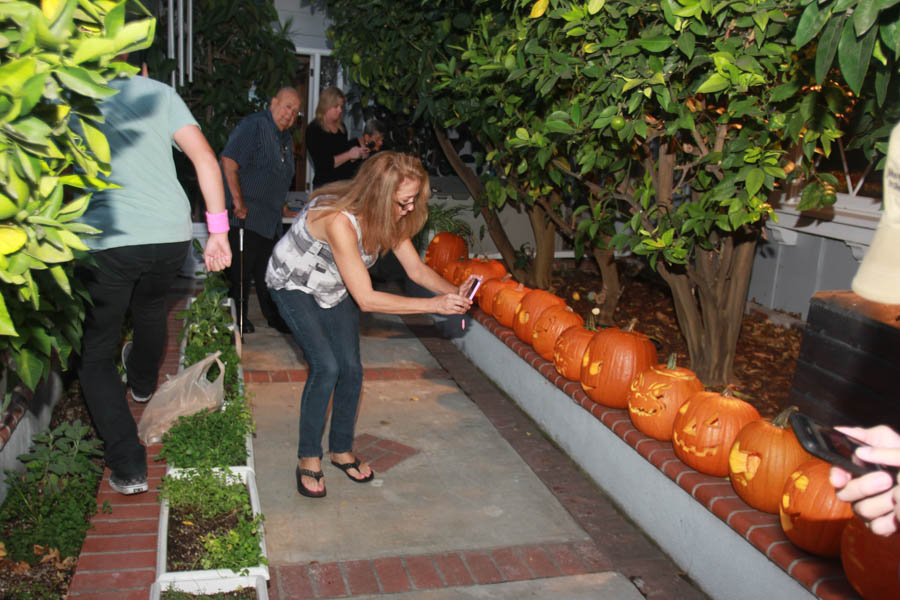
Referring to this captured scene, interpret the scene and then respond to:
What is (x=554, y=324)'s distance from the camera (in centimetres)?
520

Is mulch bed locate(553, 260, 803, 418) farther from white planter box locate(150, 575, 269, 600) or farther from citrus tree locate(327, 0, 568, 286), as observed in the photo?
white planter box locate(150, 575, 269, 600)

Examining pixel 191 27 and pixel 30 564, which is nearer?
pixel 30 564

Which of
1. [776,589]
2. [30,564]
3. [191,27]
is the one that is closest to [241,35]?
[191,27]

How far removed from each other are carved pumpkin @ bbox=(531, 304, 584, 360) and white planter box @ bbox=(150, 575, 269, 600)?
8.66ft

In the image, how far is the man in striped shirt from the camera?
20.6ft

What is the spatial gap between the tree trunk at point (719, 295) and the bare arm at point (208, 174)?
281 centimetres

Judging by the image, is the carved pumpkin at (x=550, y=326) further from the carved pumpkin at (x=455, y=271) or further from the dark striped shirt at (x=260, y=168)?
the dark striped shirt at (x=260, y=168)

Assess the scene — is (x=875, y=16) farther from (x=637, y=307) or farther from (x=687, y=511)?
(x=637, y=307)

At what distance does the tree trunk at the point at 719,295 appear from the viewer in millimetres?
5113

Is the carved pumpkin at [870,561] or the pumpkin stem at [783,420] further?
the pumpkin stem at [783,420]

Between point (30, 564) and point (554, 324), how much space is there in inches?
126

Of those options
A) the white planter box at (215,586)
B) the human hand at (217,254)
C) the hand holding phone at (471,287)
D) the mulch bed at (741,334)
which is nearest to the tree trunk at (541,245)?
the mulch bed at (741,334)

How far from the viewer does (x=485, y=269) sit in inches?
261

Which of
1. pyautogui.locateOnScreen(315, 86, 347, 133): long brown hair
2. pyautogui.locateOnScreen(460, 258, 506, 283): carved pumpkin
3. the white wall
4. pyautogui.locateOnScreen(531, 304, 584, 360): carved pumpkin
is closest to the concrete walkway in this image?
pyautogui.locateOnScreen(531, 304, 584, 360): carved pumpkin
